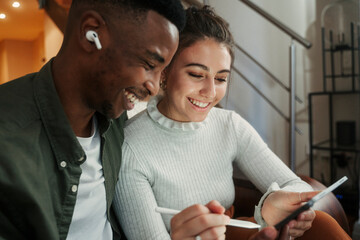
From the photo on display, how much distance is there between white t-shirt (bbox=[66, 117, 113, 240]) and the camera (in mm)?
549

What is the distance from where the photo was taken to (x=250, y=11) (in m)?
0.79

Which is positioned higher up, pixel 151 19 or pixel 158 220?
pixel 151 19

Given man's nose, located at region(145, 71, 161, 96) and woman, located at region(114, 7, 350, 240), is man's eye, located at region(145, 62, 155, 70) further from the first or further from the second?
woman, located at region(114, 7, 350, 240)

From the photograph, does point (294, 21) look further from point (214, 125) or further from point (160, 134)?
point (160, 134)

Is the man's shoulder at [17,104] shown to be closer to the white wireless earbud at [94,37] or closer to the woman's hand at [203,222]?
the white wireless earbud at [94,37]

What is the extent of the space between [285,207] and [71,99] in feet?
1.39

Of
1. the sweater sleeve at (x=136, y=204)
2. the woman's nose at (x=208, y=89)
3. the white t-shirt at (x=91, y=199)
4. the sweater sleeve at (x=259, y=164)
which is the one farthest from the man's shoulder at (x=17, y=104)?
the sweater sleeve at (x=259, y=164)

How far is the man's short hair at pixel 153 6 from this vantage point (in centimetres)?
45

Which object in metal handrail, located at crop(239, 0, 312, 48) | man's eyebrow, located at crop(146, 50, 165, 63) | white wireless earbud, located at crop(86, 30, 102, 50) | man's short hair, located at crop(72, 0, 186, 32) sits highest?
Answer: metal handrail, located at crop(239, 0, 312, 48)

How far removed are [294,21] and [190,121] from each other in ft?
2.78

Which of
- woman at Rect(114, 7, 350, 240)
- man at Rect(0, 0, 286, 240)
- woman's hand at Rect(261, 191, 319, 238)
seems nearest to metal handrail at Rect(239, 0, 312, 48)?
woman at Rect(114, 7, 350, 240)

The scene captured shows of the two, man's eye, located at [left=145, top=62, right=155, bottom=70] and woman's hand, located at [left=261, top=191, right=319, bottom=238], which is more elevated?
man's eye, located at [left=145, top=62, right=155, bottom=70]

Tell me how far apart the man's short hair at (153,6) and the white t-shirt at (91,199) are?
0.25m

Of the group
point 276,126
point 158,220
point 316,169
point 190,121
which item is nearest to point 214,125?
point 190,121
